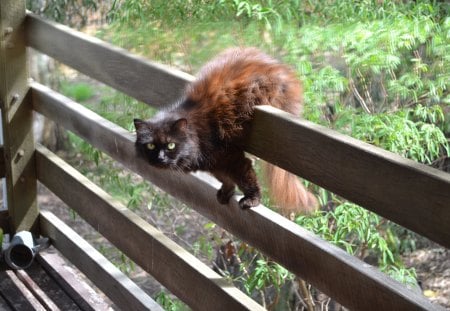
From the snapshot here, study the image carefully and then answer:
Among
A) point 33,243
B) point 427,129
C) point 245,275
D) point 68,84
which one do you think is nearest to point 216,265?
point 245,275

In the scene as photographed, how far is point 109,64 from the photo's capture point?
2943mm

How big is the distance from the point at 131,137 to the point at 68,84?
213 inches

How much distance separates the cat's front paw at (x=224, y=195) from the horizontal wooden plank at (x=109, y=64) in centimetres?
33

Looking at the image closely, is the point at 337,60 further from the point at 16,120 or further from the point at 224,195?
the point at 224,195

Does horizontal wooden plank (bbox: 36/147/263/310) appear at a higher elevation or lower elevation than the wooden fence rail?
lower

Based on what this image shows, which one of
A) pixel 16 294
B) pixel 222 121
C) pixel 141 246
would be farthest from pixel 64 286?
pixel 222 121

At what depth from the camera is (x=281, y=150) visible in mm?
2150

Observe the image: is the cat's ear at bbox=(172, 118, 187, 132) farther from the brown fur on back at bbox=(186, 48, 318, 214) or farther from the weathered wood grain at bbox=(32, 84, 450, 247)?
the weathered wood grain at bbox=(32, 84, 450, 247)

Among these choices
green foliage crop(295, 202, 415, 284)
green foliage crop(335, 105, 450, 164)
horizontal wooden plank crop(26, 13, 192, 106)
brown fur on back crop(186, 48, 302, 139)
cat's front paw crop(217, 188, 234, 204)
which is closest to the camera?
brown fur on back crop(186, 48, 302, 139)

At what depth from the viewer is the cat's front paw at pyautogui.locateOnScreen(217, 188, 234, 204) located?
97.6 inches

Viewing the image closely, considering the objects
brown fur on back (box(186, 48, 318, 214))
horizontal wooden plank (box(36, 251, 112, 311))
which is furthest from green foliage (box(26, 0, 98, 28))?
brown fur on back (box(186, 48, 318, 214))

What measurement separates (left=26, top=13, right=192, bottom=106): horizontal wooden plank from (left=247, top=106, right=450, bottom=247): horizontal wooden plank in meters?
0.45

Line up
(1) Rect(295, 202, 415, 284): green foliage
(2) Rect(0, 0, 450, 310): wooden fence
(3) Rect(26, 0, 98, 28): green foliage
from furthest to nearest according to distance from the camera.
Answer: (3) Rect(26, 0, 98, 28): green foliage → (1) Rect(295, 202, 415, 284): green foliage → (2) Rect(0, 0, 450, 310): wooden fence

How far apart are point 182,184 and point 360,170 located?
3.20ft
